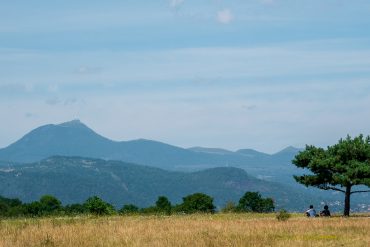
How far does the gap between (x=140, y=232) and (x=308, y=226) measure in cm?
941

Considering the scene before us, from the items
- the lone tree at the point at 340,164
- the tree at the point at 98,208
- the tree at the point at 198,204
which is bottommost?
the tree at the point at 98,208

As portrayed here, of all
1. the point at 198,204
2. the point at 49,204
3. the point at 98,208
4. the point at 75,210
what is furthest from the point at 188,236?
the point at 49,204

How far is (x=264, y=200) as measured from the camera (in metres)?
86.5

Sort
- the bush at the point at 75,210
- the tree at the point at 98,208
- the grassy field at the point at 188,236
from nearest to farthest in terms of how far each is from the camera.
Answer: the grassy field at the point at 188,236
the tree at the point at 98,208
the bush at the point at 75,210

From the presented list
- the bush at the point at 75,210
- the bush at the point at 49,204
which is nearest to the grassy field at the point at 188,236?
the bush at the point at 75,210

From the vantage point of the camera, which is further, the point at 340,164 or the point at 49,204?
the point at 49,204

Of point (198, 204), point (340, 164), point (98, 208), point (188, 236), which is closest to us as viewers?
point (188, 236)

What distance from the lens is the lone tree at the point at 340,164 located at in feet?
161

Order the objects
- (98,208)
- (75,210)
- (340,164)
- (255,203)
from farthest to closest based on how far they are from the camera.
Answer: (255,203) → (75,210) → (340,164) → (98,208)

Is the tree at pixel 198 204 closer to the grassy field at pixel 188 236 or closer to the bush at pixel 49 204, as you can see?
the bush at pixel 49 204

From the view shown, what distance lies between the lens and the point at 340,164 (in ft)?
165

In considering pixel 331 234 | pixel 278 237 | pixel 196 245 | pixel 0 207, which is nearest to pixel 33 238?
pixel 196 245

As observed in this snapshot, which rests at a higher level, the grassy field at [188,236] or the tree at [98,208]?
the tree at [98,208]

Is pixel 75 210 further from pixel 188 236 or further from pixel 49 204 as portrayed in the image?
pixel 188 236
